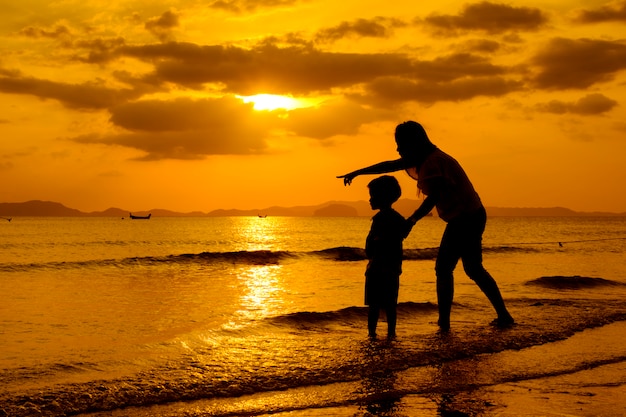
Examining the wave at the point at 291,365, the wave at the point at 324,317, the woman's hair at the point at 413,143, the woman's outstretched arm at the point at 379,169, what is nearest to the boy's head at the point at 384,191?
the woman's outstretched arm at the point at 379,169

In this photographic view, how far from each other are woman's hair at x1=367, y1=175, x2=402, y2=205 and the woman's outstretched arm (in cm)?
25

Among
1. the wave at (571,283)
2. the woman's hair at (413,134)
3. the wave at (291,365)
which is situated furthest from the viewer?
the wave at (571,283)

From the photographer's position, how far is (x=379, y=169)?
6.53 metres

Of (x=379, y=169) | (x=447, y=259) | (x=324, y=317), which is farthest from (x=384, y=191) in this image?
(x=324, y=317)

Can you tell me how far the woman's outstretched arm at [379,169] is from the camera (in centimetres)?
642

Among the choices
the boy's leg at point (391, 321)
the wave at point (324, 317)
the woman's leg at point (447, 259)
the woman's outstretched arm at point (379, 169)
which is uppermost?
the woman's outstretched arm at point (379, 169)

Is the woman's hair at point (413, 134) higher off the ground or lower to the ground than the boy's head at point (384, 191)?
higher

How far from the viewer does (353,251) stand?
1171 inches

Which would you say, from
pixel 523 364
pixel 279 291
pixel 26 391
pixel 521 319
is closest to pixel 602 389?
pixel 523 364

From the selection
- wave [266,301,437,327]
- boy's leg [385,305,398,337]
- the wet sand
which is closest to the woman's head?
boy's leg [385,305,398,337]

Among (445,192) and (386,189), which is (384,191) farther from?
(445,192)

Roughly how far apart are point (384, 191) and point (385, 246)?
60 centimetres

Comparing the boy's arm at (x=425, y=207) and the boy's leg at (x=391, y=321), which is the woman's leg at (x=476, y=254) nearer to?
the boy's arm at (x=425, y=207)

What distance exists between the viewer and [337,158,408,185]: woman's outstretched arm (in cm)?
642
